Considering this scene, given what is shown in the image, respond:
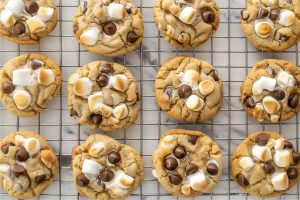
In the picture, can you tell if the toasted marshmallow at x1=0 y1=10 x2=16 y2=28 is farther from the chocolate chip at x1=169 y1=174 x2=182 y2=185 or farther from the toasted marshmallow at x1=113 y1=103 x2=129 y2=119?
the chocolate chip at x1=169 y1=174 x2=182 y2=185

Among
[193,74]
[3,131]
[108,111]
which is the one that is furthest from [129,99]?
[3,131]

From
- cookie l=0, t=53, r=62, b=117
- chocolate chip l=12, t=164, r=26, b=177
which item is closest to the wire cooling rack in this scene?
cookie l=0, t=53, r=62, b=117

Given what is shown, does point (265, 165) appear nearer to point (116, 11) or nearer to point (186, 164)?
point (186, 164)

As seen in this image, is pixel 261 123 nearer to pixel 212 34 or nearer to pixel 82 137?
pixel 212 34

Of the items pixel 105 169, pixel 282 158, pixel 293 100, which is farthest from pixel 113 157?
pixel 293 100

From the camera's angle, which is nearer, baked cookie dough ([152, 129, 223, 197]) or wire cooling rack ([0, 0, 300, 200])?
baked cookie dough ([152, 129, 223, 197])

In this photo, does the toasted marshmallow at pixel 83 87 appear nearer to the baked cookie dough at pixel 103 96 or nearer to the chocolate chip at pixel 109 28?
the baked cookie dough at pixel 103 96
